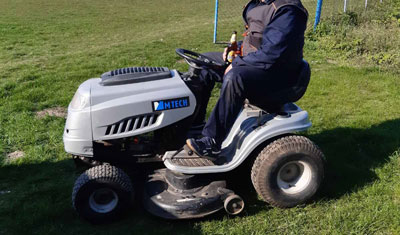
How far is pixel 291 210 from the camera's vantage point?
11.3 feet

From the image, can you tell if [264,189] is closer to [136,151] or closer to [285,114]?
[285,114]

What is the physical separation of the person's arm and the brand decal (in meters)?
0.64

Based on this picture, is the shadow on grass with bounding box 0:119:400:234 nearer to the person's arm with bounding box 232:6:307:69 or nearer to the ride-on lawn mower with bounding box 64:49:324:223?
the ride-on lawn mower with bounding box 64:49:324:223

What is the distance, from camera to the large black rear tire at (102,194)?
10.3ft

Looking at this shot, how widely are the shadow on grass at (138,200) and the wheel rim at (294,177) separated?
272 mm

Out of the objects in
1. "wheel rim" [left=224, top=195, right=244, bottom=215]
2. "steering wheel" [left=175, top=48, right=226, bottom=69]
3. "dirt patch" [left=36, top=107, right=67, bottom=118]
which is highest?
"steering wheel" [left=175, top=48, right=226, bottom=69]

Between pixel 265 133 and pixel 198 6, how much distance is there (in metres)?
20.3

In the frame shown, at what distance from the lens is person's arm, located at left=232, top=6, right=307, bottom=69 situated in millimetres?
3125

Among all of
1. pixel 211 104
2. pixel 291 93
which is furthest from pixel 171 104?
pixel 211 104

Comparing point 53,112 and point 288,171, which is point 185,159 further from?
point 53,112

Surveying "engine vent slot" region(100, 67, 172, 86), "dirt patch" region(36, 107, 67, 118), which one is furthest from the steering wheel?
"dirt patch" region(36, 107, 67, 118)

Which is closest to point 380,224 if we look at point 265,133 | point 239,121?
point 265,133

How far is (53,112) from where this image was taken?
572 cm

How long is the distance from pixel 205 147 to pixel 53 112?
3310 millimetres
